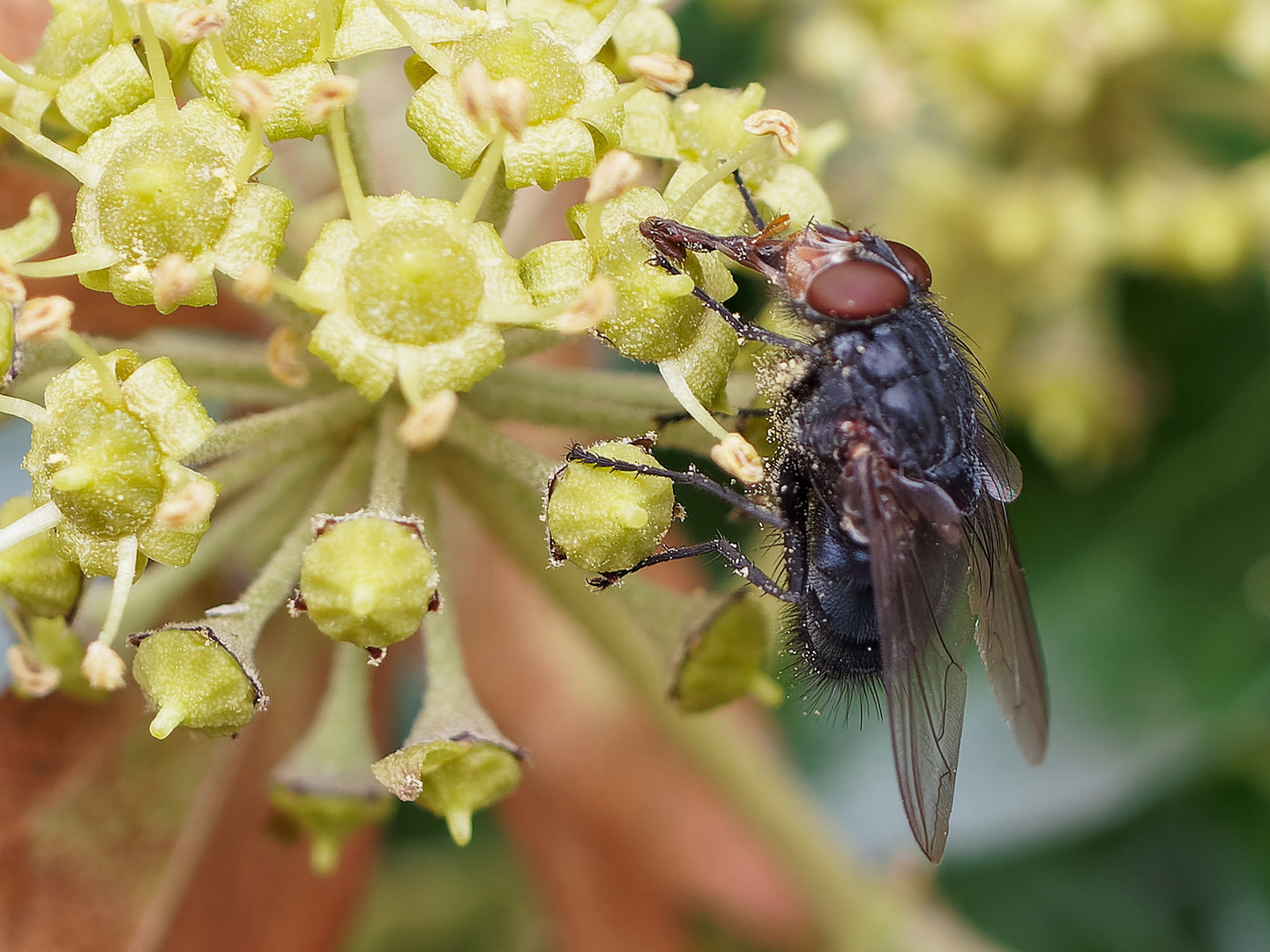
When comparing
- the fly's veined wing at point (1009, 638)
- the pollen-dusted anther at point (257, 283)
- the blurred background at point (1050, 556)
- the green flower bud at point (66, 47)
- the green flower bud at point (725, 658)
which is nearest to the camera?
the pollen-dusted anther at point (257, 283)

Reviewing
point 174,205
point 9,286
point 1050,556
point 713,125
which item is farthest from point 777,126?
point 1050,556

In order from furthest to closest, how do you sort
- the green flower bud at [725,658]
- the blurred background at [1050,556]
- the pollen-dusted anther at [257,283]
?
the blurred background at [1050,556], the green flower bud at [725,658], the pollen-dusted anther at [257,283]

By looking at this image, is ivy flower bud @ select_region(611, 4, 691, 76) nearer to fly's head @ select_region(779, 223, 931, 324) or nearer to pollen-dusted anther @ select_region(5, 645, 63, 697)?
fly's head @ select_region(779, 223, 931, 324)

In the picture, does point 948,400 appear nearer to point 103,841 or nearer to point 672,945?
point 103,841

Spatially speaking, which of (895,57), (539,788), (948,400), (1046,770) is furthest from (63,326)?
(1046,770)

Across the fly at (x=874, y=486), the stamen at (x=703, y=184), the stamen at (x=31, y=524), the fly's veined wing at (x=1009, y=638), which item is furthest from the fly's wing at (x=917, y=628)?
the stamen at (x=31, y=524)

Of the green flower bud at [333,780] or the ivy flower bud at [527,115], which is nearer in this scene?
the ivy flower bud at [527,115]

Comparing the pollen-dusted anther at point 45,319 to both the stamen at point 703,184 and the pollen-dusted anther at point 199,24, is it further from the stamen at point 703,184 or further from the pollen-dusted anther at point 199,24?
the stamen at point 703,184

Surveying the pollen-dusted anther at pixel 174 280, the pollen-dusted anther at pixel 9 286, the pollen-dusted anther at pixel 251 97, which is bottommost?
the pollen-dusted anther at pixel 9 286
